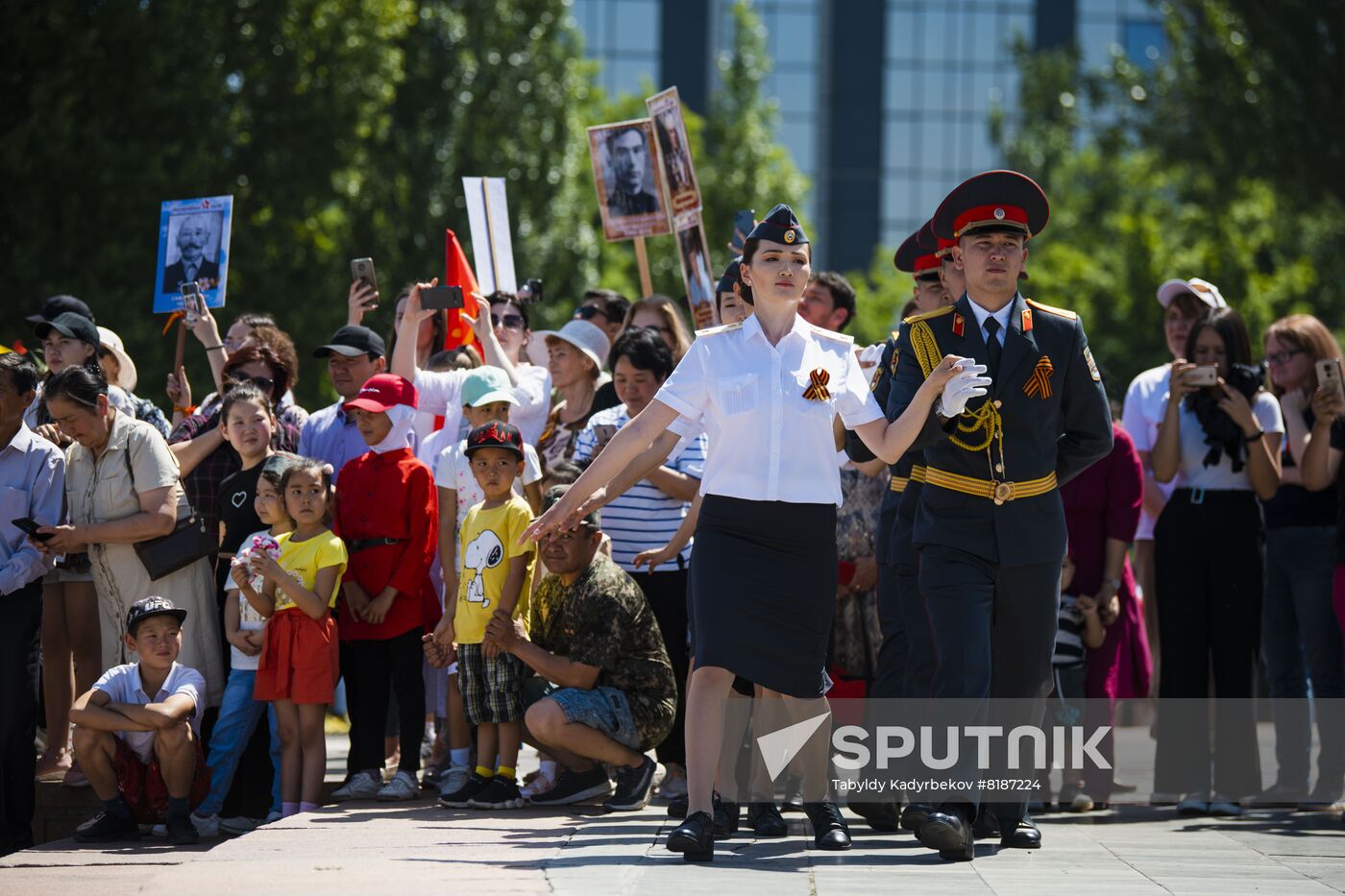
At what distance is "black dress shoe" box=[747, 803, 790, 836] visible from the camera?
262 inches

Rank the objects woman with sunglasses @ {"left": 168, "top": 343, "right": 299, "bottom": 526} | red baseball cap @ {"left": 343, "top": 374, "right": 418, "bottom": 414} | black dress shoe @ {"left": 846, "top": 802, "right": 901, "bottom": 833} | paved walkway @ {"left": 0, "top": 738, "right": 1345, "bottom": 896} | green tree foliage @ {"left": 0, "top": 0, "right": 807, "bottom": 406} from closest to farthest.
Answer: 1. paved walkway @ {"left": 0, "top": 738, "right": 1345, "bottom": 896}
2. black dress shoe @ {"left": 846, "top": 802, "right": 901, "bottom": 833}
3. red baseball cap @ {"left": 343, "top": 374, "right": 418, "bottom": 414}
4. woman with sunglasses @ {"left": 168, "top": 343, "right": 299, "bottom": 526}
5. green tree foliage @ {"left": 0, "top": 0, "right": 807, "bottom": 406}

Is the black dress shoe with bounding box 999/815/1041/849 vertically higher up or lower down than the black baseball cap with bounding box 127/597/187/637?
lower down

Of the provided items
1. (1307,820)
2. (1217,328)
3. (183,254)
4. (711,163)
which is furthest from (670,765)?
(711,163)

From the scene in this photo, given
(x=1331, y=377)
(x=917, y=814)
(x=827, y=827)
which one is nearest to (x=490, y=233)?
(x=1331, y=377)

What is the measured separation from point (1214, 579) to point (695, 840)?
137 inches

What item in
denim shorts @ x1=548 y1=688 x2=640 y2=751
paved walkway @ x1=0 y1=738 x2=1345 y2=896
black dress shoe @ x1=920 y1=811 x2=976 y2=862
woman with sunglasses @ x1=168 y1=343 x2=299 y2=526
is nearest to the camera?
paved walkway @ x1=0 y1=738 x2=1345 y2=896

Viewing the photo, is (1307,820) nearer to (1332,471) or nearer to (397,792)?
(1332,471)

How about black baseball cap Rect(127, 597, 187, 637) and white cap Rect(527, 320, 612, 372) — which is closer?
black baseball cap Rect(127, 597, 187, 637)

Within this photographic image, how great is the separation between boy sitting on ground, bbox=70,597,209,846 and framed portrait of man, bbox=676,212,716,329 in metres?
3.09

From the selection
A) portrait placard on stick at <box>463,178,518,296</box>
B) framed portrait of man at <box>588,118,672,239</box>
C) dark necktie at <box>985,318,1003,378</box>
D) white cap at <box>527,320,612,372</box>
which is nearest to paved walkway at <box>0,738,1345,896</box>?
dark necktie at <box>985,318,1003,378</box>

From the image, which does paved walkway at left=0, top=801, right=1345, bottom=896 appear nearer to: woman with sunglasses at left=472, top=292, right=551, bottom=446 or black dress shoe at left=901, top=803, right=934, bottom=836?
black dress shoe at left=901, top=803, right=934, bottom=836

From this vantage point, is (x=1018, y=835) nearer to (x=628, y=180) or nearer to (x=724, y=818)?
(x=724, y=818)

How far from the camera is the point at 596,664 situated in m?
7.50

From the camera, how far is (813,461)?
6105mm
